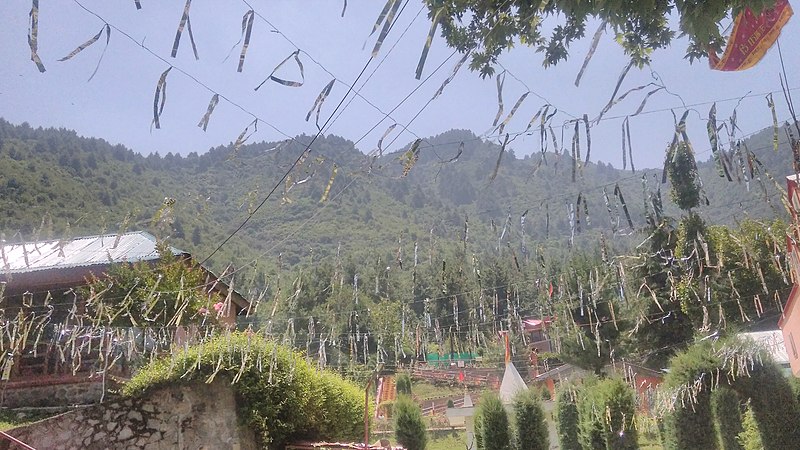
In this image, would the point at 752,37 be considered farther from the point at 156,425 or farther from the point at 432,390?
the point at 432,390

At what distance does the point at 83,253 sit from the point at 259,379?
347 inches

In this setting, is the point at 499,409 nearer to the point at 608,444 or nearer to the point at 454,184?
the point at 608,444

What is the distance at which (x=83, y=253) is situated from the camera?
14734 mm

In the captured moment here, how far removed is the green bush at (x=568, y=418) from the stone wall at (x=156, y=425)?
45.9 ft

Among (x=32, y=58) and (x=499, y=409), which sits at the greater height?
(x=32, y=58)

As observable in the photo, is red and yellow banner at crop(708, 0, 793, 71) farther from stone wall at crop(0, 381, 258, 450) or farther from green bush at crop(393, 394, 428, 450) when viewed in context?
green bush at crop(393, 394, 428, 450)

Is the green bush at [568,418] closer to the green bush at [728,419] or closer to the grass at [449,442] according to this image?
the grass at [449,442]

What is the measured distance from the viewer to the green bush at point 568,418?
19656mm

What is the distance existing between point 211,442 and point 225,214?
4.01m

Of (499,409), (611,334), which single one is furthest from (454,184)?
(499,409)

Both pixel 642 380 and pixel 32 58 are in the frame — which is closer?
pixel 32 58

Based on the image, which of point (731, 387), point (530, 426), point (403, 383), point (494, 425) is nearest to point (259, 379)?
point (494, 425)

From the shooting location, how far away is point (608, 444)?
559 inches

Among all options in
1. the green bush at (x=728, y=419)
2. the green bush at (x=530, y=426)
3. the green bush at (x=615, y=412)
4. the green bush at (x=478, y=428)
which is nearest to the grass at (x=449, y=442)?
the green bush at (x=478, y=428)
